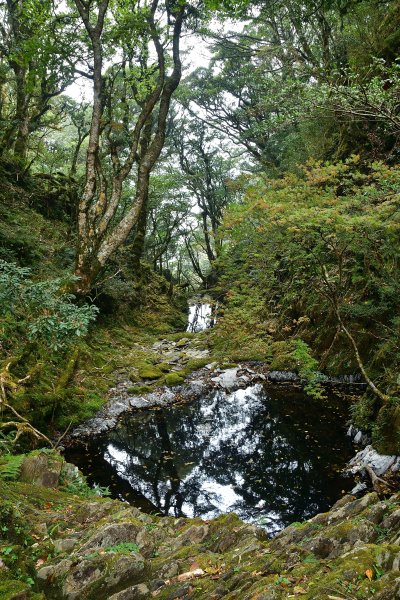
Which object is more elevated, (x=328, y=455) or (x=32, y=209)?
(x=32, y=209)

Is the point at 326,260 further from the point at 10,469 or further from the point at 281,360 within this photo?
the point at 10,469

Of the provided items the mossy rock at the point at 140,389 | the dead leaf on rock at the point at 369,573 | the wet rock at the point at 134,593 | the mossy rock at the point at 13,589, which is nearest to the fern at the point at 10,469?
the mossy rock at the point at 13,589

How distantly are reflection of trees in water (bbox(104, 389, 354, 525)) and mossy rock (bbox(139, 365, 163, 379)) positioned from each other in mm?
1766

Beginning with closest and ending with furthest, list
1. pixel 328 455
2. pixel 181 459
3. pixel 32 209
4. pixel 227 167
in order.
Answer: pixel 328 455
pixel 181 459
pixel 32 209
pixel 227 167

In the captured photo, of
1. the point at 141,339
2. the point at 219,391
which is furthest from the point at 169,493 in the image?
the point at 141,339

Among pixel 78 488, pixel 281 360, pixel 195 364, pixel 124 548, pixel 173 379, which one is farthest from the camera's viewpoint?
pixel 195 364

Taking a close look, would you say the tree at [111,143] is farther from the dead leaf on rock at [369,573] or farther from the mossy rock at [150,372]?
the dead leaf on rock at [369,573]

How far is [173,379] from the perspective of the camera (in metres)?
12.3

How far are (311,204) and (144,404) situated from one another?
693 centimetres

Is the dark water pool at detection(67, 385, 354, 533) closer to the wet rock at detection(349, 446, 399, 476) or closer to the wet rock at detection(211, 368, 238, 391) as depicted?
the wet rock at detection(349, 446, 399, 476)

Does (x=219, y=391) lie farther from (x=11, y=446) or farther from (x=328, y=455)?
(x=11, y=446)

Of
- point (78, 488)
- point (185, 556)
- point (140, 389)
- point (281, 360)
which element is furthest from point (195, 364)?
point (185, 556)

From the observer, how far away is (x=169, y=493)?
716 centimetres

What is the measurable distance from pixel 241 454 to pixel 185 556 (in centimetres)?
501
